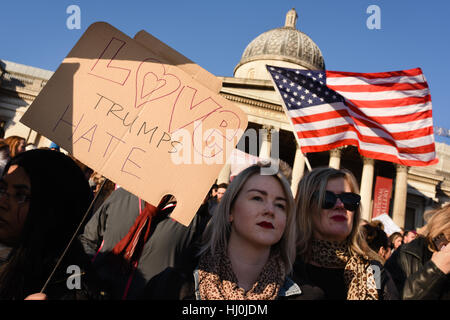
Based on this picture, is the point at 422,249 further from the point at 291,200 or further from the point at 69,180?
the point at 69,180

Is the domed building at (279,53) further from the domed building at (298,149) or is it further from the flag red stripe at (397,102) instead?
the flag red stripe at (397,102)

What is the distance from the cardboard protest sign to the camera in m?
1.96

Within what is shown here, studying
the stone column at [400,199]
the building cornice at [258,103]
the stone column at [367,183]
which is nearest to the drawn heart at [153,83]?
the building cornice at [258,103]

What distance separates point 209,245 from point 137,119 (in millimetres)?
971

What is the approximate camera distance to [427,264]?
7.72 ft

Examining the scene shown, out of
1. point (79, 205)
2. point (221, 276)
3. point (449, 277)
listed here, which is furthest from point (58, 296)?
point (449, 277)

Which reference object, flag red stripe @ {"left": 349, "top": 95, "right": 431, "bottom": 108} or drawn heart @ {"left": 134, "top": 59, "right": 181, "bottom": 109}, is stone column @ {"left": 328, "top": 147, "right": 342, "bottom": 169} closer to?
flag red stripe @ {"left": 349, "top": 95, "right": 431, "bottom": 108}

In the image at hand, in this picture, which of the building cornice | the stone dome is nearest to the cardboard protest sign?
the building cornice

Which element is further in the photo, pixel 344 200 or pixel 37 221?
pixel 344 200

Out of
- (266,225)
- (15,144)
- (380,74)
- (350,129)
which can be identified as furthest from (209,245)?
(15,144)

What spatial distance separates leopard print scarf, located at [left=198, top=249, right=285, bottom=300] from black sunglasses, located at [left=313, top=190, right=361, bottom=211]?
0.66 meters

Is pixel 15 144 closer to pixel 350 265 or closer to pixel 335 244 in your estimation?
pixel 335 244

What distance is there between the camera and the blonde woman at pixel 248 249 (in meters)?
2.09

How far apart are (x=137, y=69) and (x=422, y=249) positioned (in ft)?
8.93
